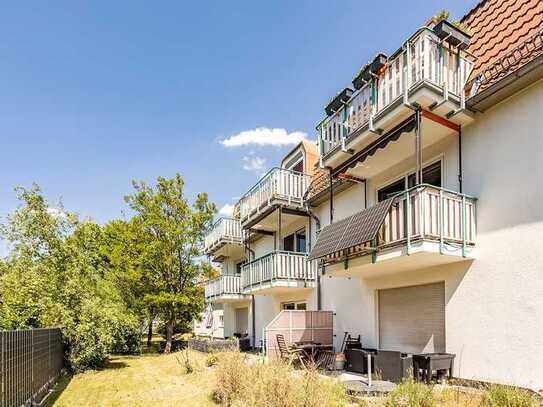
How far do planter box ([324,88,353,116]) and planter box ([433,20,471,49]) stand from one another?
2.94 m

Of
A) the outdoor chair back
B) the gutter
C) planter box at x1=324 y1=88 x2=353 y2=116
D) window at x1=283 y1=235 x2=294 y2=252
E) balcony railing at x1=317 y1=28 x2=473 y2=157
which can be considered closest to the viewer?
the gutter

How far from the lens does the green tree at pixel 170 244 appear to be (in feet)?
66.7

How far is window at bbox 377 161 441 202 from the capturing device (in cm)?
1001

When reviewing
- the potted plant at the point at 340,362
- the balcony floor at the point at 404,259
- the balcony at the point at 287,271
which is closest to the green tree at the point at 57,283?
the balcony at the point at 287,271

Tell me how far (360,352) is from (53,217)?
41.3 feet

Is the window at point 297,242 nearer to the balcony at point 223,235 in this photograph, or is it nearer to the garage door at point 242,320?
the balcony at point 223,235

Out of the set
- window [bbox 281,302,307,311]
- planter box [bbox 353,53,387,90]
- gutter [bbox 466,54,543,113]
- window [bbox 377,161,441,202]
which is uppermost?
planter box [bbox 353,53,387,90]

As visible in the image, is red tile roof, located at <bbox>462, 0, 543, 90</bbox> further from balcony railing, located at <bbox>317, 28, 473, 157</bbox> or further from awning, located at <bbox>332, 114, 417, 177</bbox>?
awning, located at <bbox>332, 114, 417, 177</bbox>

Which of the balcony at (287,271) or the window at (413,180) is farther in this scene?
the balcony at (287,271)

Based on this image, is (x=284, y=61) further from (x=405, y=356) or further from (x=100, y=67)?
(x=405, y=356)

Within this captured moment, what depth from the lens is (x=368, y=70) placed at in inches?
383

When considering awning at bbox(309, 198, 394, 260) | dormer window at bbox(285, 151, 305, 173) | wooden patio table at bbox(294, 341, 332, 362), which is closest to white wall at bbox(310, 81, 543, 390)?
awning at bbox(309, 198, 394, 260)

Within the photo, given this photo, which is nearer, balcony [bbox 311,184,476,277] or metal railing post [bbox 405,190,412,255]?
balcony [bbox 311,184,476,277]

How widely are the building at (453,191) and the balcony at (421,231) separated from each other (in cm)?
3
